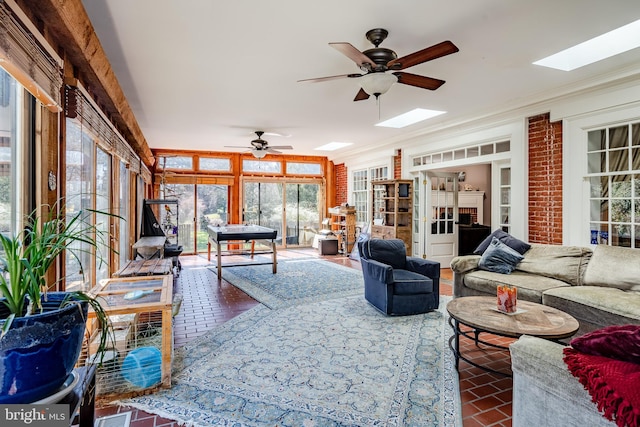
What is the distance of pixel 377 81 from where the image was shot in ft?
9.74

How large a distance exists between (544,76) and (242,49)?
10.8ft

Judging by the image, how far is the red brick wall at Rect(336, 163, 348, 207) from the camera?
10.2 m

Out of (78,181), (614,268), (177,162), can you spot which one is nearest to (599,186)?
(614,268)

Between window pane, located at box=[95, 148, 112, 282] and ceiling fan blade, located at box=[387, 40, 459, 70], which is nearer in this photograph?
ceiling fan blade, located at box=[387, 40, 459, 70]

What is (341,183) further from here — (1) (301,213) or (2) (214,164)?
(2) (214,164)

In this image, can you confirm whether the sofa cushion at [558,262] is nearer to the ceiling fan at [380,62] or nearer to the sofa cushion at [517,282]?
the sofa cushion at [517,282]

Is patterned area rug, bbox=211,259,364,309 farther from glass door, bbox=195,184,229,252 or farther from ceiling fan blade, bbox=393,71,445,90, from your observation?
ceiling fan blade, bbox=393,71,445,90

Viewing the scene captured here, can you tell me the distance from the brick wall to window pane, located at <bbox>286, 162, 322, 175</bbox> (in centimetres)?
56

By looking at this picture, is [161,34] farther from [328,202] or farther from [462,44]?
[328,202]

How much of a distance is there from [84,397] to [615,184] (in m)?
5.31

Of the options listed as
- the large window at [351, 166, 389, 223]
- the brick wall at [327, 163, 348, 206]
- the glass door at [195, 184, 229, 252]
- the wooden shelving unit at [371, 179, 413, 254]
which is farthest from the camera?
the brick wall at [327, 163, 348, 206]

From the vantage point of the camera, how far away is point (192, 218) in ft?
30.7

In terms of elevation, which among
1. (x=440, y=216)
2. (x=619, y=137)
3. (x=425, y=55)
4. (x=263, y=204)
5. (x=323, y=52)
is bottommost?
(x=440, y=216)

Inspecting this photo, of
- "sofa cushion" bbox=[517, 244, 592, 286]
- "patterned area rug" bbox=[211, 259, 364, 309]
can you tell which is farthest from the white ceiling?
"patterned area rug" bbox=[211, 259, 364, 309]
